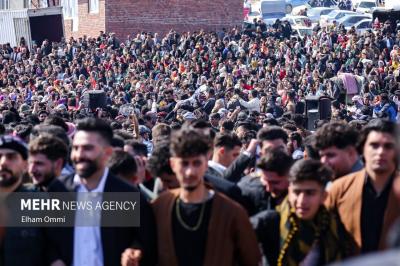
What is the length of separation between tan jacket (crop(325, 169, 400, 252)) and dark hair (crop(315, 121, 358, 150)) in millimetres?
776

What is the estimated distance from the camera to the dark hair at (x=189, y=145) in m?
6.58

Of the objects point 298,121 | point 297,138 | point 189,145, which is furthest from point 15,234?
point 298,121

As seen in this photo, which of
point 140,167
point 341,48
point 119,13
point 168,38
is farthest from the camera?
point 119,13

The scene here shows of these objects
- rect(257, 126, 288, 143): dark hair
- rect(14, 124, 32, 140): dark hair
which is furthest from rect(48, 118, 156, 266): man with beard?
rect(14, 124, 32, 140): dark hair

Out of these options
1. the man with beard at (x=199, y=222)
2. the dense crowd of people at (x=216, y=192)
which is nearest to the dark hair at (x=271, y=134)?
the dense crowd of people at (x=216, y=192)

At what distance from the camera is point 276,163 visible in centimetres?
722

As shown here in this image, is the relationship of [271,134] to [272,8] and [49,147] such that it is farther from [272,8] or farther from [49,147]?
[272,8]

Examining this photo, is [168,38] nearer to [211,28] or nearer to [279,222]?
[211,28]

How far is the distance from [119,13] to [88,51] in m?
5.75

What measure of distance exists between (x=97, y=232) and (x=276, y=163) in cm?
121

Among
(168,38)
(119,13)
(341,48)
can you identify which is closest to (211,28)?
(119,13)

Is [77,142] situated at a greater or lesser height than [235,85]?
greater

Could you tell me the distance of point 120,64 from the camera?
35.7m

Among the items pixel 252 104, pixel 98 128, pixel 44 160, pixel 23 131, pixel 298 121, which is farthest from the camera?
pixel 252 104
